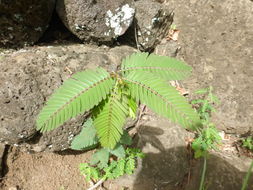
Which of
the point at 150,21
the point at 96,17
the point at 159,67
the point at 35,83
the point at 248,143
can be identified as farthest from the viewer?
the point at 150,21

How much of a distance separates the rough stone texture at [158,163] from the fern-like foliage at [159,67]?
1.77 meters

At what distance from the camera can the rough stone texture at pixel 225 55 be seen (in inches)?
128

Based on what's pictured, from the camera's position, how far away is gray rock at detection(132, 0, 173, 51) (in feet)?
10.7

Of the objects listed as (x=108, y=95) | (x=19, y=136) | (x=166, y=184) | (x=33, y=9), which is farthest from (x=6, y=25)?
(x=166, y=184)

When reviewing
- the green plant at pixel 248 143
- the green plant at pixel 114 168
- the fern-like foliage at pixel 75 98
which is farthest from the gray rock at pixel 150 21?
the fern-like foliage at pixel 75 98

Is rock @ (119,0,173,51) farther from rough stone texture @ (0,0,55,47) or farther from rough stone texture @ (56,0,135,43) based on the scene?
rough stone texture @ (0,0,55,47)

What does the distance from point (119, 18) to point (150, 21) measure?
2.26 feet

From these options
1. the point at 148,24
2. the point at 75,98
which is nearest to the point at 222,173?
the point at 148,24

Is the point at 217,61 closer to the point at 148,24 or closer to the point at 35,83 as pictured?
the point at 148,24

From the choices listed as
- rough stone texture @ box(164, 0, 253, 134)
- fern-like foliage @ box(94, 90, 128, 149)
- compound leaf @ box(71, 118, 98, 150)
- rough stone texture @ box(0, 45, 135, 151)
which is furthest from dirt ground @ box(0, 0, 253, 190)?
fern-like foliage @ box(94, 90, 128, 149)

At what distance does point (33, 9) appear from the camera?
2.34 metres

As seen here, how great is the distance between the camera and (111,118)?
1.22m

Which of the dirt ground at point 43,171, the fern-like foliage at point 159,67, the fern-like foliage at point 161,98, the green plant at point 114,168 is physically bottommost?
the dirt ground at point 43,171

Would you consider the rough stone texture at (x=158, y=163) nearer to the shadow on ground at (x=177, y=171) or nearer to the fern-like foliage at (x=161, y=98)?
the shadow on ground at (x=177, y=171)
